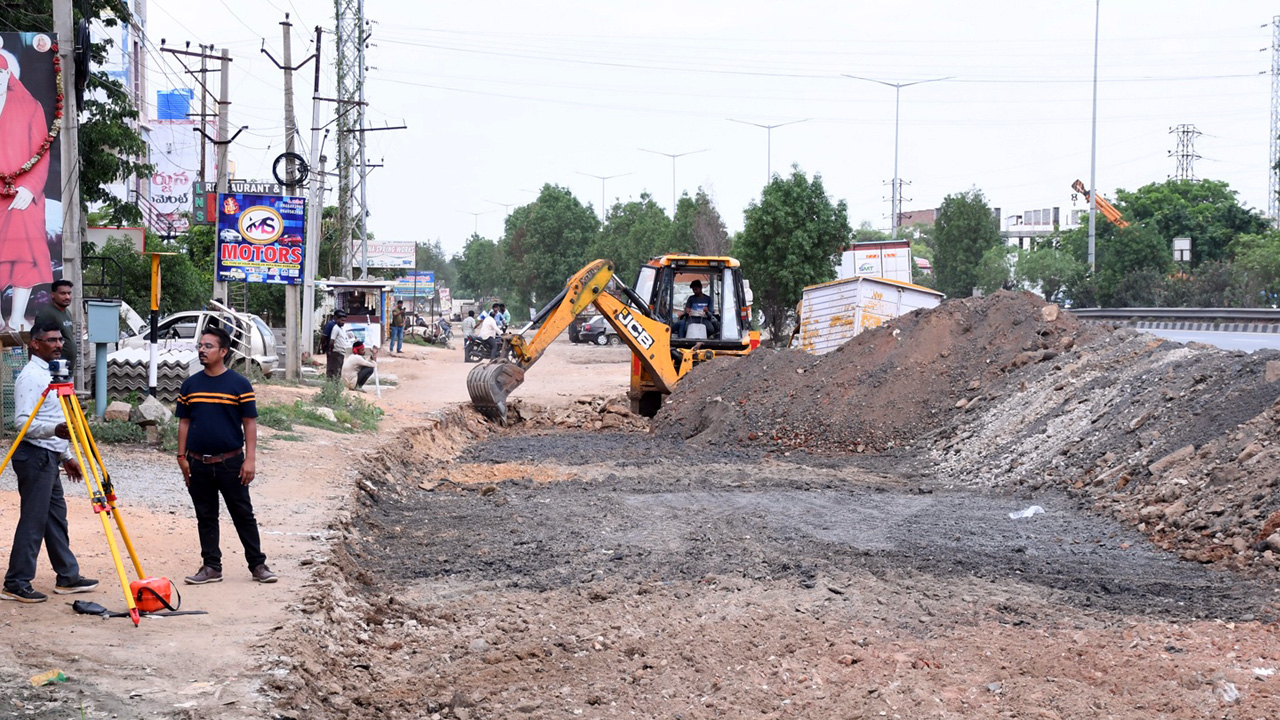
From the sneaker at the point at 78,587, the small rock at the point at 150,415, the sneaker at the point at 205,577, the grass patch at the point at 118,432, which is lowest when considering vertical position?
the sneaker at the point at 205,577

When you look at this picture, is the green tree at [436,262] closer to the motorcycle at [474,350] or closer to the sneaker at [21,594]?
the motorcycle at [474,350]

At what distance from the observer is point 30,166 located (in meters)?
13.3

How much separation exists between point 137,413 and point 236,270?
11.2 meters

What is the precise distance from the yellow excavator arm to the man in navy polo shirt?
12.1 meters

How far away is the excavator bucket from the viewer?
21.0 meters

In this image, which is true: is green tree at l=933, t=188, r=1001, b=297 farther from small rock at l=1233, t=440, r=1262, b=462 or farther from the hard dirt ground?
small rock at l=1233, t=440, r=1262, b=462

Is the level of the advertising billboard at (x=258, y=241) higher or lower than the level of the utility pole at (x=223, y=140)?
lower

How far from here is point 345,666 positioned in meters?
6.99

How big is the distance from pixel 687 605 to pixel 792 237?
3558 centimetres

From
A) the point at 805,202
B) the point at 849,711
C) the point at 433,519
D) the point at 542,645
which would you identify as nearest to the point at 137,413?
the point at 433,519

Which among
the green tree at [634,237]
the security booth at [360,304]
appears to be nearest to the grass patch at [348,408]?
the security booth at [360,304]

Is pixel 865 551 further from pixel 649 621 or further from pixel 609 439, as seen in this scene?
pixel 609 439

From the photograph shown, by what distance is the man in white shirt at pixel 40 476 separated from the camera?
23.6ft

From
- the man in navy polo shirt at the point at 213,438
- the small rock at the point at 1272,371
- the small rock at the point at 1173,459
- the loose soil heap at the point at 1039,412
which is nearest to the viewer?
the man in navy polo shirt at the point at 213,438
